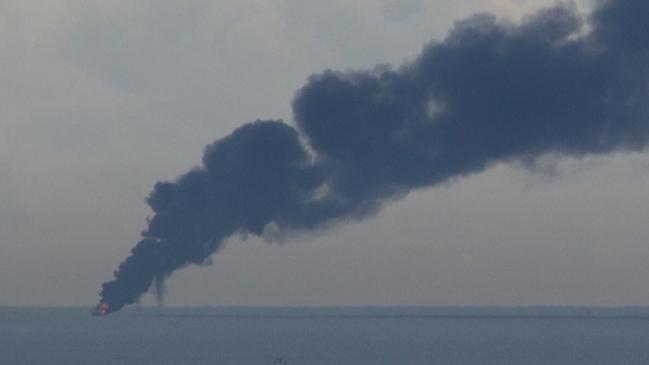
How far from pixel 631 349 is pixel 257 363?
235ft

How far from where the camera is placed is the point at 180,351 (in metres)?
165

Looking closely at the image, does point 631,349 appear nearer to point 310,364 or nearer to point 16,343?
point 310,364

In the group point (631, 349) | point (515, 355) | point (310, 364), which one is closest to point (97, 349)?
point (310, 364)

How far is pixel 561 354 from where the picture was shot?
6540 inches

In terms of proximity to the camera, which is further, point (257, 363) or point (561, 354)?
point (561, 354)

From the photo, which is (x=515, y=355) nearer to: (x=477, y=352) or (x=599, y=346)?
(x=477, y=352)

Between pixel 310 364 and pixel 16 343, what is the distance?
2933 inches

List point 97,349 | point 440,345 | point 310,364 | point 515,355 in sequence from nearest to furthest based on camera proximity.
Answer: point 310,364 < point 515,355 < point 97,349 < point 440,345

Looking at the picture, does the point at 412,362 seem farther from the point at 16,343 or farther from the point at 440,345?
the point at 16,343

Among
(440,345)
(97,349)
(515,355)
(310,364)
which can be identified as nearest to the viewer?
(310,364)

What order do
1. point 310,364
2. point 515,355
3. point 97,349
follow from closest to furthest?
1. point 310,364
2. point 515,355
3. point 97,349

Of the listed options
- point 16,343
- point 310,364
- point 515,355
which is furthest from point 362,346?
point 16,343

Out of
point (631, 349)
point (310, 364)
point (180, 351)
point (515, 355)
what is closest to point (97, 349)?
point (180, 351)

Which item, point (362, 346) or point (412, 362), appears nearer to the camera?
point (412, 362)
